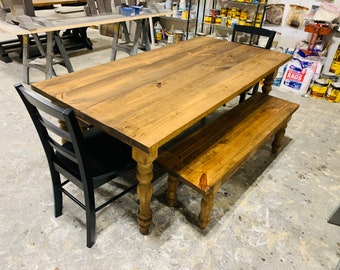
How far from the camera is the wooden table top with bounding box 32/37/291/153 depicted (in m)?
1.17

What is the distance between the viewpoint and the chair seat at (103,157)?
1.37 meters

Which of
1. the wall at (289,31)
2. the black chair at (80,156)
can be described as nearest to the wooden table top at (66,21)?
the wall at (289,31)

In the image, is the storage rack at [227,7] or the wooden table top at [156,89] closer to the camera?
the wooden table top at [156,89]

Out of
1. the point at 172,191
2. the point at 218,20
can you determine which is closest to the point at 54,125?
the point at 172,191

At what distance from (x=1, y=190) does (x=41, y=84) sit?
85 centimetres

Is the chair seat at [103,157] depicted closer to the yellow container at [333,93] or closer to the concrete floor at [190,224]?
the concrete floor at [190,224]

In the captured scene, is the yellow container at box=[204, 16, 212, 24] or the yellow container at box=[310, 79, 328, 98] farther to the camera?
the yellow container at box=[204, 16, 212, 24]

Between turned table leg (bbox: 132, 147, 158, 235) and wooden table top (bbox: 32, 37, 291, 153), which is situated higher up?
wooden table top (bbox: 32, 37, 291, 153)

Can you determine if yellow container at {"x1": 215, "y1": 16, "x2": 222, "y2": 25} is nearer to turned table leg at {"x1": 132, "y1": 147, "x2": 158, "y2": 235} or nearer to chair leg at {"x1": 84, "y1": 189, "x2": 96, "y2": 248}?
turned table leg at {"x1": 132, "y1": 147, "x2": 158, "y2": 235}

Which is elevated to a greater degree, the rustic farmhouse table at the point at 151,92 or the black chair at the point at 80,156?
the rustic farmhouse table at the point at 151,92

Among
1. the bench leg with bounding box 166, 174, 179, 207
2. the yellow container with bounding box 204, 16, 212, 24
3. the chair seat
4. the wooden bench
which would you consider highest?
the yellow container with bounding box 204, 16, 212, 24

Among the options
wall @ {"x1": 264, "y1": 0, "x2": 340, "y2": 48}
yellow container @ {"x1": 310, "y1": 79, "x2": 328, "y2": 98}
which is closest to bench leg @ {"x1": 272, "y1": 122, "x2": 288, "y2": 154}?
yellow container @ {"x1": 310, "y1": 79, "x2": 328, "y2": 98}

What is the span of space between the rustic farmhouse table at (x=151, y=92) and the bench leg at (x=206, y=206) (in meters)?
0.30

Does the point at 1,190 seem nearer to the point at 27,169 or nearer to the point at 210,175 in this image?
the point at 27,169
